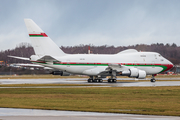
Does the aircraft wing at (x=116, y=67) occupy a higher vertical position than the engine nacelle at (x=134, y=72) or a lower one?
higher

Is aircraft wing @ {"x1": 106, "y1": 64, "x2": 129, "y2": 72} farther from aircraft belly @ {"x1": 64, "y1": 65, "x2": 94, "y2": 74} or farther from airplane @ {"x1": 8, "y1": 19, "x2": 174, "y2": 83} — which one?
aircraft belly @ {"x1": 64, "y1": 65, "x2": 94, "y2": 74}

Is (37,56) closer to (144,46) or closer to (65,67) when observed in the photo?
(65,67)

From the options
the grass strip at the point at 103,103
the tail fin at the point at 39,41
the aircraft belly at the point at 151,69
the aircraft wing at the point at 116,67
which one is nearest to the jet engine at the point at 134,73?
A: the aircraft wing at the point at 116,67

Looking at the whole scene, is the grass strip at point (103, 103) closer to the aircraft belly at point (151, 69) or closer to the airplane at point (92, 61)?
the airplane at point (92, 61)

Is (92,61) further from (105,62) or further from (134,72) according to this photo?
(134,72)

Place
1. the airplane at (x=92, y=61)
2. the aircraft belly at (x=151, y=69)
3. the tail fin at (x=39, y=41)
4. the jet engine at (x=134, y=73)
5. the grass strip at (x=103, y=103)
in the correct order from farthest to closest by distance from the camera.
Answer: the aircraft belly at (x=151, y=69) < the jet engine at (x=134, y=73) < the airplane at (x=92, y=61) < the tail fin at (x=39, y=41) < the grass strip at (x=103, y=103)

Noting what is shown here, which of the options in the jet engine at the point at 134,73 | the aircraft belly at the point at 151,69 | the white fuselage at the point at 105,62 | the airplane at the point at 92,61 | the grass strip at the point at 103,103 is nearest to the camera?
the grass strip at the point at 103,103

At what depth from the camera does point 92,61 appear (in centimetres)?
5062

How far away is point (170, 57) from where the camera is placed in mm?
117188

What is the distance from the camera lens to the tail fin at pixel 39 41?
47219mm

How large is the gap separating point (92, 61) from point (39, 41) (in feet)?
31.7

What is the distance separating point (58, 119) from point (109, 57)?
39.7m

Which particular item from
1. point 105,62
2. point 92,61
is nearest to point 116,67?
point 105,62

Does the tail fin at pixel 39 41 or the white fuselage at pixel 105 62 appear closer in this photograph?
the tail fin at pixel 39 41
